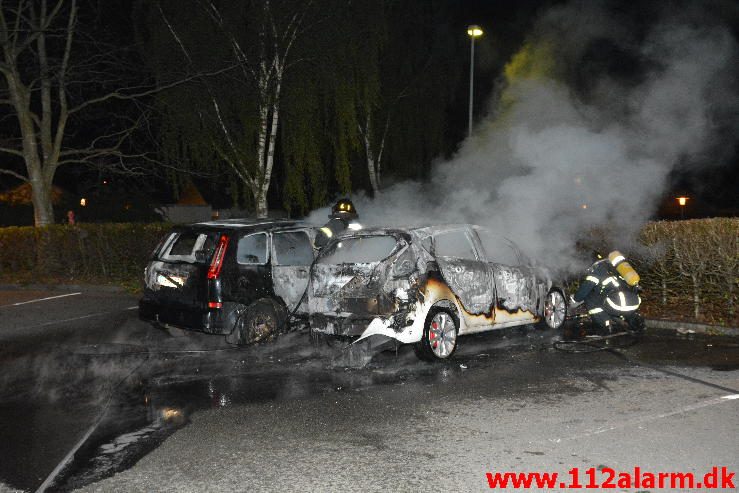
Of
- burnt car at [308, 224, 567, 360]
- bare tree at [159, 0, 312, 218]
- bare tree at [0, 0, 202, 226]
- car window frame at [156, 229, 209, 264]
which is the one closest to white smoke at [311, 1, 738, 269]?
burnt car at [308, 224, 567, 360]

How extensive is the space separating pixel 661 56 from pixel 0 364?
11797 mm

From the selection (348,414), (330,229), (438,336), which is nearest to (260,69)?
(330,229)

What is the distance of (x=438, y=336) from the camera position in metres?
7.95

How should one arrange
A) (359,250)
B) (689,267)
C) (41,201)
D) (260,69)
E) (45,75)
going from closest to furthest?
(359,250)
(689,267)
(260,69)
(45,75)
(41,201)

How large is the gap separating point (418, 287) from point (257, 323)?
2308 millimetres

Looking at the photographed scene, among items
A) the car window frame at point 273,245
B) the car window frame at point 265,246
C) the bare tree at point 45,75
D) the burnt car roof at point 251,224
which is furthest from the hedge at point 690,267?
the bare tree at point 45,75

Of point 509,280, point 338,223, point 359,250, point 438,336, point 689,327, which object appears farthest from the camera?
point 338,223

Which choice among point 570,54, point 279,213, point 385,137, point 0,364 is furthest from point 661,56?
point 279,213

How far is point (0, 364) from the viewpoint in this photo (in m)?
8.23

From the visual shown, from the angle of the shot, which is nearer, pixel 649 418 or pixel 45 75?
pixel 649 418

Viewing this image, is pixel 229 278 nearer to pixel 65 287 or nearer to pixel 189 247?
pixel 189 247

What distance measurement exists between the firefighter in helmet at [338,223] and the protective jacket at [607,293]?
11.0 feet

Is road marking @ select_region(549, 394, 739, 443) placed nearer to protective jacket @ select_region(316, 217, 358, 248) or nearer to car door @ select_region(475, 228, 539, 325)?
car door @ select_region(475, 228, 539, 325)

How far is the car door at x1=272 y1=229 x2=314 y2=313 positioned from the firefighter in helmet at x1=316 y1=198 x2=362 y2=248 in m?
0.27
